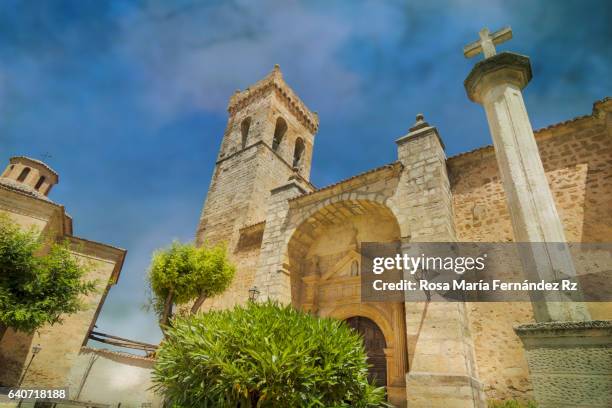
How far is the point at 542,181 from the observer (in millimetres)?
4328

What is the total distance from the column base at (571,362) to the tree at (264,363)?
88.2 inches

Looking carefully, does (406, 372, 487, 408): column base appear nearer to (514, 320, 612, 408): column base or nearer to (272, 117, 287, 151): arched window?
(514, 320, 612, 408): column base

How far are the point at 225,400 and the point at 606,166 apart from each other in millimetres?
8094

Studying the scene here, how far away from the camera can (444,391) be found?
5758 millimetres

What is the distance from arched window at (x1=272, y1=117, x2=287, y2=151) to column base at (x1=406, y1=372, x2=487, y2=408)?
1553 cm

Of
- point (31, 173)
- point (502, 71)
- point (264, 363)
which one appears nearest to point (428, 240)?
point (502, 71)

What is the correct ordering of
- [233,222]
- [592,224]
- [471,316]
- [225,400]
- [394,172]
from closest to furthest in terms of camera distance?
[225,400] < [592,224] < [471,316] < [394,172] < [233,222]

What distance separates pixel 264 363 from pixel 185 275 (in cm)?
710

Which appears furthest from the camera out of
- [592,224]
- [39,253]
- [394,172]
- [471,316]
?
[39,253]

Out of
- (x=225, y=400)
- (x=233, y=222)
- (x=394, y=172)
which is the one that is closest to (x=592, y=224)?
(x=394, y=172)

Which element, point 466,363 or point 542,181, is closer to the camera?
point 542,181

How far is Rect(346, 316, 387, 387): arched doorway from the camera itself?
25.8 feet

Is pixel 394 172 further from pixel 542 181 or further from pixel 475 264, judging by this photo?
pixel 542 181

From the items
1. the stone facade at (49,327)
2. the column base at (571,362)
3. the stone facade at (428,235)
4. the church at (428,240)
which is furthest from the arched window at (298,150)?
the column base at (571,362)
